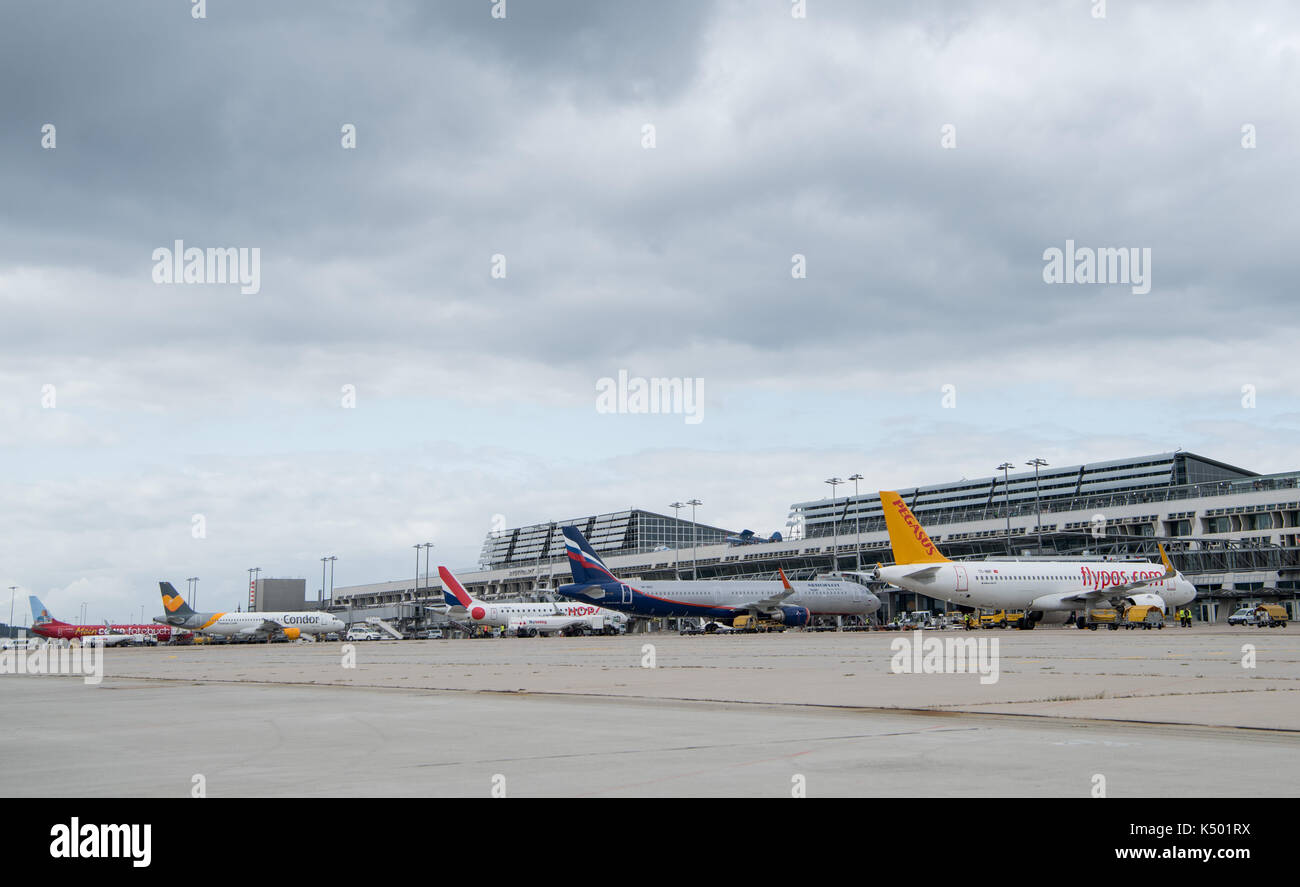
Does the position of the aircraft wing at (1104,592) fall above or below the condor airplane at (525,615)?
above

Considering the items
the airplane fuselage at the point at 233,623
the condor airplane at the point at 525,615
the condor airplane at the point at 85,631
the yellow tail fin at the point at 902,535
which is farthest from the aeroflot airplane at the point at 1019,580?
the condor airplane at the point at 85,631

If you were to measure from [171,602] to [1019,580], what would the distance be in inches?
3385

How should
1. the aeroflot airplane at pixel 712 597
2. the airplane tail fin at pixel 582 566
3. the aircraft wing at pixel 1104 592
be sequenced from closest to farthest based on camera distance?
the aircraft wing at pixel 1104 592 < the aeroflot airplane at pixel 712 597 < the airplane tail fin at pixel 582 566

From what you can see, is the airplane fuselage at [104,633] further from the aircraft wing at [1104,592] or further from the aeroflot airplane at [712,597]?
the aircraft wing at [1104,592]

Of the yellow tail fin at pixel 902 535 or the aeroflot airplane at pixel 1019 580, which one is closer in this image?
the aeroflot airplane at pixel 1019 580

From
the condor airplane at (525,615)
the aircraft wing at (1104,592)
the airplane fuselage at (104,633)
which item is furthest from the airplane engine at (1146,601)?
the airplane fuselage at (104,633)

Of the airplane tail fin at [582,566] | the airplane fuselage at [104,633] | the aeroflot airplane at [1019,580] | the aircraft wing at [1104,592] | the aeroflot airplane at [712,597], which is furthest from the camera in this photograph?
the airplane fuselage at [104,633]

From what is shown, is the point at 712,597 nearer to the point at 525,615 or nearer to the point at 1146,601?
the point at 525,615

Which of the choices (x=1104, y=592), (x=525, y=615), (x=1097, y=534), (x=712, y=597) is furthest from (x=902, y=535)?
(x=1097, y=534)

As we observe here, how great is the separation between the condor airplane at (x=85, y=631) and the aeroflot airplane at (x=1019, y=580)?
93108 millimetres

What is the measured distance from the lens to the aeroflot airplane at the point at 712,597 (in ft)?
303

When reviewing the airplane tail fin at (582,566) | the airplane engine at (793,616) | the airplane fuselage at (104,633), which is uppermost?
the airplane tail fin at (582,566)

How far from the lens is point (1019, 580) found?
7419 centimetres

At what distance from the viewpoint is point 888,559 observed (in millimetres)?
142000
